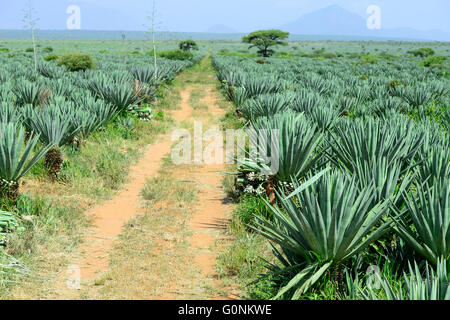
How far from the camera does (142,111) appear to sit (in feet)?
36.8

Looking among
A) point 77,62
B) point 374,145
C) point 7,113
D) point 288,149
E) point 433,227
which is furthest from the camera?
point 77,62

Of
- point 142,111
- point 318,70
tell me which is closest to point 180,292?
point 142,111

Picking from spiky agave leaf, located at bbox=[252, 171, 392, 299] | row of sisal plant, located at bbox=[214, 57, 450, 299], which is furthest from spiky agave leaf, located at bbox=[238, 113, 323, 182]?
spiky agave leaf, located at bbox=[252, 171, 392, 299]

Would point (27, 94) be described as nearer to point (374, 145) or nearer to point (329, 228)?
point (374, 145)

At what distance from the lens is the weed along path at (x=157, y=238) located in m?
3.85

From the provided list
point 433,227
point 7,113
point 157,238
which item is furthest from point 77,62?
point 433,227

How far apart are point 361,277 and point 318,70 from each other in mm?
21628

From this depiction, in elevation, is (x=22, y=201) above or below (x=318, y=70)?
below

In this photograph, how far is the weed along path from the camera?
385 cm

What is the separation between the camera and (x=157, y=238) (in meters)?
4.93

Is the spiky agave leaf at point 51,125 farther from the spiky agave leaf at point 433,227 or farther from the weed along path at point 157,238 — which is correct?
the spiky agave leaf at point 433,227

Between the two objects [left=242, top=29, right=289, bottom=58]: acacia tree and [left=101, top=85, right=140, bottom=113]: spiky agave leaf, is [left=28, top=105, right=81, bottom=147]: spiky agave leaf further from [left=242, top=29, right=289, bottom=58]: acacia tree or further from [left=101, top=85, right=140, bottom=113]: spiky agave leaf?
[left=242, top=29, right=289, bottom=58]: acacia tree

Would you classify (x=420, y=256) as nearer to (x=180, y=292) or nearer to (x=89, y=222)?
(x=180, y=292)

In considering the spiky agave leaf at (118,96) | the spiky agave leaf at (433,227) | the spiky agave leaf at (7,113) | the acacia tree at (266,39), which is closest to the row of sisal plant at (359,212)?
the spiky agave leaf at (433,227)
